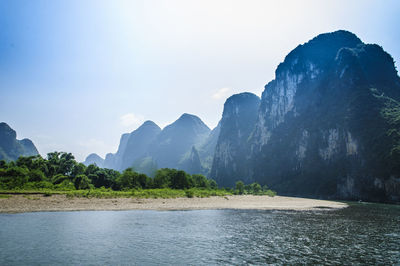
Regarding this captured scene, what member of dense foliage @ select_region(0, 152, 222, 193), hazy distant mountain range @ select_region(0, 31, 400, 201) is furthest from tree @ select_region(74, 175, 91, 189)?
hazy distant mountain range @ select_region(0, 31, 400, 201)

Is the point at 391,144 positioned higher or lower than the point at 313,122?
lower

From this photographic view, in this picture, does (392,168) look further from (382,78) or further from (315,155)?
(382,78)

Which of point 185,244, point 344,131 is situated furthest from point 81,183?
point 344,131

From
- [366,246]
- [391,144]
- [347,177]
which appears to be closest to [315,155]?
[347,177]

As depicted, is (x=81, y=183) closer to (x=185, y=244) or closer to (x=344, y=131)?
(x=185, y=244)

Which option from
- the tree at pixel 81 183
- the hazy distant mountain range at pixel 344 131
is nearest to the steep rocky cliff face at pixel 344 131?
the hazy distant mountain range at pixel 344 131

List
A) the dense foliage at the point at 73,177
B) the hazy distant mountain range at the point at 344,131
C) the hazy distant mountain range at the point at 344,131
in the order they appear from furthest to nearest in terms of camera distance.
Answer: the hazy distant mountain range at the point at 344,131 < the hazy distant mountain range at the point at 344,131 < the dense foliage at the point at 73,177

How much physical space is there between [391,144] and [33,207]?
124 meters

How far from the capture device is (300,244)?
57.9 ft

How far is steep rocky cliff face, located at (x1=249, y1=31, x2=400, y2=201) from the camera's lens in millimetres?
101100

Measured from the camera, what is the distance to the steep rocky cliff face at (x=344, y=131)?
332ft

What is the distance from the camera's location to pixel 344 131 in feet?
431

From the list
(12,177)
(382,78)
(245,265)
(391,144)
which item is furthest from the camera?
(382,78)

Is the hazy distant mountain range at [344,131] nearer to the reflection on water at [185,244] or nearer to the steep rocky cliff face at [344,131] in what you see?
the steep rocky cliff face at [344,131]
